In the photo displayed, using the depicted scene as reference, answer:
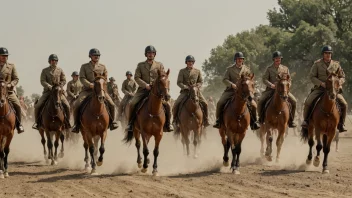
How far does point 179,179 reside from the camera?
18.5m

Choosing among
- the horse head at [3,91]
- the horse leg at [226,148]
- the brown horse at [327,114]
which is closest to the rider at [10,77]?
the horse head at [3,91]

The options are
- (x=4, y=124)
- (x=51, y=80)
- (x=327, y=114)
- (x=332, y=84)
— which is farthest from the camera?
(x=51, y=80)

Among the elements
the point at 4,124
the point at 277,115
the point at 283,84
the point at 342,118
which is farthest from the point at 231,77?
the point at 4,124

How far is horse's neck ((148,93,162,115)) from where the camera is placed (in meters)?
19.2

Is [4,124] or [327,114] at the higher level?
[327,114]

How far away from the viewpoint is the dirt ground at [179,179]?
623 inches

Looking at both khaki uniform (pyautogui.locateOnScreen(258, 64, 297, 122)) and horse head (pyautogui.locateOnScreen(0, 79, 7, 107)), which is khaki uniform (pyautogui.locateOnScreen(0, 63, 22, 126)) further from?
khaki uniform (pyautogui.locateOnScreen(258, 64, 297, 122))

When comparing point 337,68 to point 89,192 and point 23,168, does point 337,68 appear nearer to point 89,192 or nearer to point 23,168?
point 89,192

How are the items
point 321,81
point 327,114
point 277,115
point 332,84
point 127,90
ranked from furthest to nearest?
1. point 127,90
2. point 277,115
3. point 321,81
4. point 327,114
5. point 332,84

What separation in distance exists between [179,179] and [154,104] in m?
2.18

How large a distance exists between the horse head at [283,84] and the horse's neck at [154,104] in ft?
14.5

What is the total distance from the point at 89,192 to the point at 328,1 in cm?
5123

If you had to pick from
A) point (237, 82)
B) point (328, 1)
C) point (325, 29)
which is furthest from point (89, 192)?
point (328, 1)

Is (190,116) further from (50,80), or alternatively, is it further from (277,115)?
(50,80)
